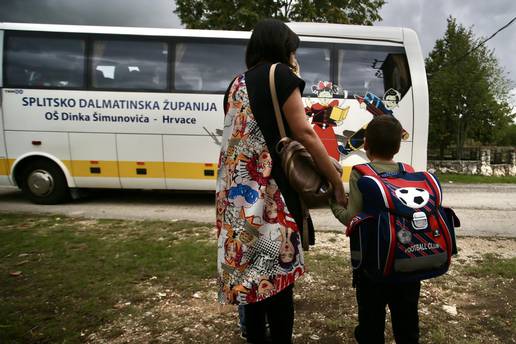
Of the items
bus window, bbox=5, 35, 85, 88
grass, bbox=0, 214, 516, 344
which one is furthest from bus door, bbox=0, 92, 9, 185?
grass, bbox=0, 214, 516, 344

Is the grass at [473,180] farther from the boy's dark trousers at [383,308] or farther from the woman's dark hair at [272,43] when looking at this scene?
the woman's dark hair at [272,43]

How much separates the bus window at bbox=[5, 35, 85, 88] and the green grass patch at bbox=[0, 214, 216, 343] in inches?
112

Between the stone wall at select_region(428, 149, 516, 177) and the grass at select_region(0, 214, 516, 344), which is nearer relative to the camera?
the grass at select_region(0, 214, 516, 344)

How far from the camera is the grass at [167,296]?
107 inches

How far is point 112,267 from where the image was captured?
12.9ft

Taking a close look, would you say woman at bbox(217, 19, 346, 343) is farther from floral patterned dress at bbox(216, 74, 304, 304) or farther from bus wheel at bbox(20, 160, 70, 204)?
bus wheel at bbox(20, 160, 70, 204)

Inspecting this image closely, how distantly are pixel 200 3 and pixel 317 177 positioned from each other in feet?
56.6

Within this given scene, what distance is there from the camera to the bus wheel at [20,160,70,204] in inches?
293

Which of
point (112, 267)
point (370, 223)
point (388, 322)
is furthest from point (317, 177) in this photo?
point (112, 267)

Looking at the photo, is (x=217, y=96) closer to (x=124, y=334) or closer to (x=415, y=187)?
(x=124, y=334)

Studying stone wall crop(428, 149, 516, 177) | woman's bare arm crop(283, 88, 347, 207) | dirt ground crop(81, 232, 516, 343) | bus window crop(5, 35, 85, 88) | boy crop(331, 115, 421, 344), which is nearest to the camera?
woman's bare arm crop(283, 88, 347, 207)

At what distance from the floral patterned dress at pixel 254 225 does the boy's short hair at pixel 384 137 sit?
0.60m

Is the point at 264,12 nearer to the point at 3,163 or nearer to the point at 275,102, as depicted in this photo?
→ the point at 3,163

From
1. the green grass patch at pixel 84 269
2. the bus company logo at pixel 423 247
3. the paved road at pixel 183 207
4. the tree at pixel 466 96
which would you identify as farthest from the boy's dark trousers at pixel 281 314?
the tree at pixel 466 96
